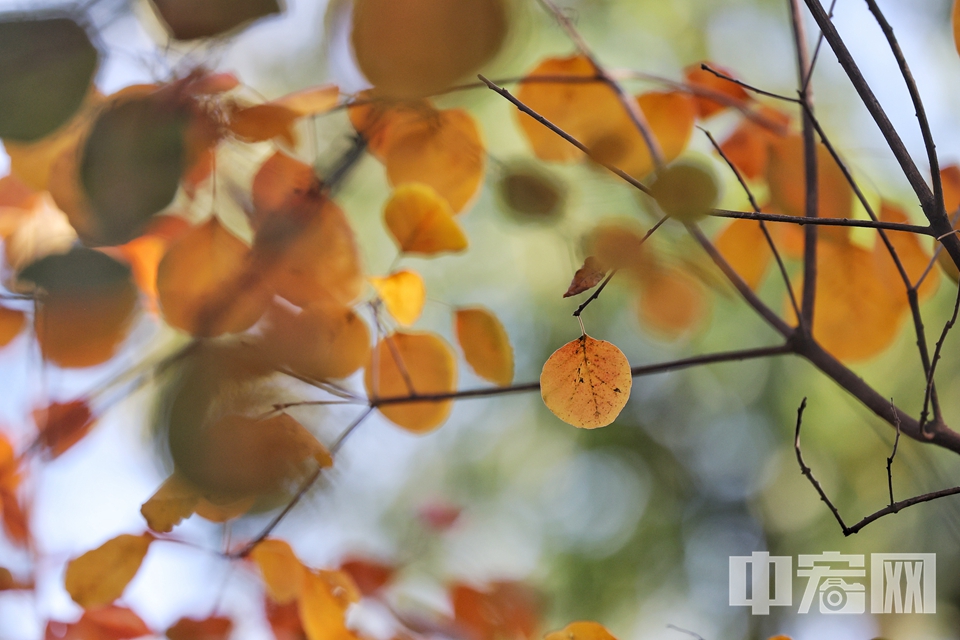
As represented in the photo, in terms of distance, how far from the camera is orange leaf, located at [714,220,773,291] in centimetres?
37

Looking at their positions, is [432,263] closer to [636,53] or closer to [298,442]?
[636,53]

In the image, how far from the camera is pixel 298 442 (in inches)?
11.5

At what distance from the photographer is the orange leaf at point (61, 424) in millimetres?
368

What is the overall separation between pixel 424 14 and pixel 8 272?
30cm

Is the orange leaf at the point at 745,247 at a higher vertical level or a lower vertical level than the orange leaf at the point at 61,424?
higher

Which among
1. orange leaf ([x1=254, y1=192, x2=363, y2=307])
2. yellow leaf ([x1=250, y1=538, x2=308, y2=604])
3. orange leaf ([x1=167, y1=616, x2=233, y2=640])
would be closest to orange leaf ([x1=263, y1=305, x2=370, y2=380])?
orange leaf ([x1=254, y1=192, x2=363, y2=307])

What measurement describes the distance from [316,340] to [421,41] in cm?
16

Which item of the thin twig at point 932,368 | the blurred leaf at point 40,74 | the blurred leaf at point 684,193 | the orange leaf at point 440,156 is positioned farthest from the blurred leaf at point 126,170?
the thin twig at point 932,368

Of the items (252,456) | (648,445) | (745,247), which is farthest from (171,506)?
(648,445)

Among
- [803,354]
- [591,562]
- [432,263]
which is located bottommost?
[591,562]

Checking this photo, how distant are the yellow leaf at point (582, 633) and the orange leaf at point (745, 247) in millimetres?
234

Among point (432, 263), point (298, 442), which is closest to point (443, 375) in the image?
point (298, 442)

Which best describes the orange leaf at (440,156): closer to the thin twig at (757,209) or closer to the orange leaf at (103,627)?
the thin twig at (757,209)

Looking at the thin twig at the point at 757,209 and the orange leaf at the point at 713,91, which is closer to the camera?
the thin twig at the point at 757,209
